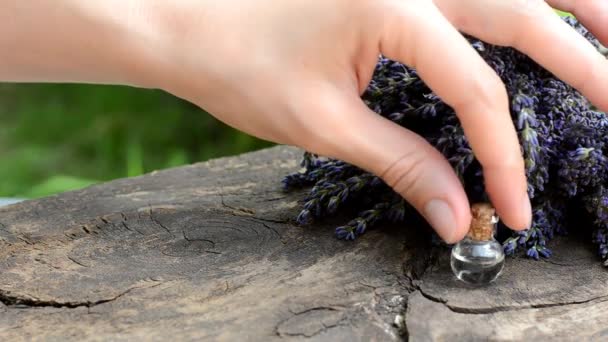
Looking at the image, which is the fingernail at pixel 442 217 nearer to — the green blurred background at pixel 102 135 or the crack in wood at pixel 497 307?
the crack in wood at pixel 497 307

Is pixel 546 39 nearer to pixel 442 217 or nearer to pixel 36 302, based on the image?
pixel 442 217

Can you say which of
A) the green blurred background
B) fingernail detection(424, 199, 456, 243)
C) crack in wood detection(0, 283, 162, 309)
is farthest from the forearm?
the green blurred background

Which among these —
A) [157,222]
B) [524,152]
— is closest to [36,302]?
[157,222]

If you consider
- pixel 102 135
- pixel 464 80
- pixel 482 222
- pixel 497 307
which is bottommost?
pixel 102 135

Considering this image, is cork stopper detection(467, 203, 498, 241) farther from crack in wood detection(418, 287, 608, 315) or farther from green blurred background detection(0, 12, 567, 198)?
green blurred background detection(0, 12, 567, 198)

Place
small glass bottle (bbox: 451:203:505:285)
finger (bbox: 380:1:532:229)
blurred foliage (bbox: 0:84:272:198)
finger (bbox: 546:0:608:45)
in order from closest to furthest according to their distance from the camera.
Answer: finger (bbox: 380:1:532:229), small glass bottle (bbox: 451:203:505:285), finger (bbox: 546:0:608:45), blurred foliage (bbox: 0:84:272:198)

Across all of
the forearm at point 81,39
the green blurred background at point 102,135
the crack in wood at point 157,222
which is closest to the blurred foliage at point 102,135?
the green blurred background at point 102,135
